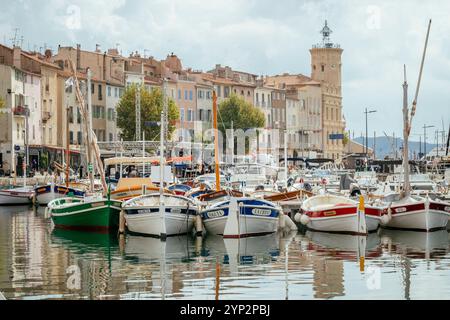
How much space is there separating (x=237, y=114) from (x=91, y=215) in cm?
9949

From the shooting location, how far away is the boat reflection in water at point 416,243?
129ft

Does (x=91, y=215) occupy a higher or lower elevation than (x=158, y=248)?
higher

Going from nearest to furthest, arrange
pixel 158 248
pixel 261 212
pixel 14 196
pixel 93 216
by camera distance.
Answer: pixel 158 248 < pixel 261 212 < pixel 93 216 < pixel 14 196

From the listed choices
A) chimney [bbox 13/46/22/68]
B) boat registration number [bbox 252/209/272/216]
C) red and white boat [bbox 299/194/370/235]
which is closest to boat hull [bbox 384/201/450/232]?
red and white boat [bbox 299/194/370/235]

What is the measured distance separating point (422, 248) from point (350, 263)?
6356mm

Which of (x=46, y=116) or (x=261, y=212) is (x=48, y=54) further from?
(x=261, y=212)

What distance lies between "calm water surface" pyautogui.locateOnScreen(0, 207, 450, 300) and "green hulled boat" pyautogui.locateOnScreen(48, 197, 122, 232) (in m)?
1.01

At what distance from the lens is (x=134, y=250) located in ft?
134

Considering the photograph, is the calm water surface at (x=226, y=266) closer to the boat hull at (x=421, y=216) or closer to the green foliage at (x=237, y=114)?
the boat hull at (x=421, y=216)

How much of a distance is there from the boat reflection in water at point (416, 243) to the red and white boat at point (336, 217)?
115 cm

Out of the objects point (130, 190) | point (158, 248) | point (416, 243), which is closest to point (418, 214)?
point (416, 243)

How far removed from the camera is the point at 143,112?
127375mm

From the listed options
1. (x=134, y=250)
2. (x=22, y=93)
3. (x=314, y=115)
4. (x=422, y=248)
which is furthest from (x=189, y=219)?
(x=314, y=115)
